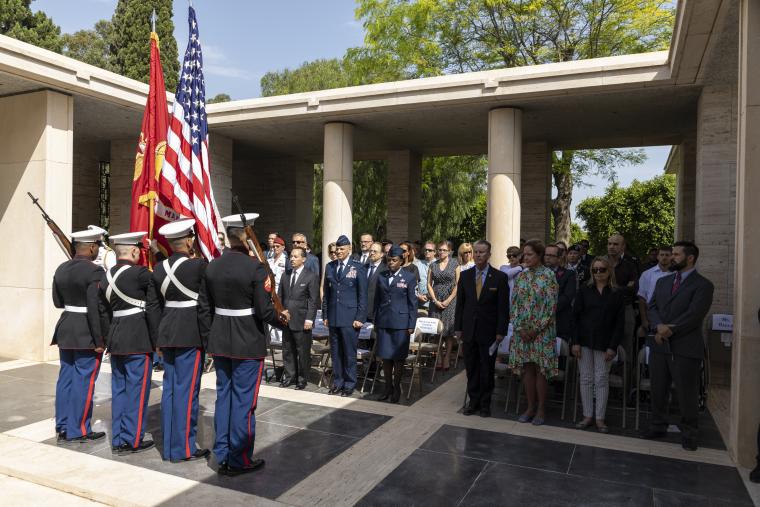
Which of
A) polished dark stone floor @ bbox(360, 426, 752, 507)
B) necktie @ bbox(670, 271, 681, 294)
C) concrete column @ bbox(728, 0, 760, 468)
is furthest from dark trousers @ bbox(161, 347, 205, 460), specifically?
concrete column @ bbox(728, 0, 760, 468)

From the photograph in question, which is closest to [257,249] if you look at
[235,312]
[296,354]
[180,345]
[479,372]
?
[235,312]

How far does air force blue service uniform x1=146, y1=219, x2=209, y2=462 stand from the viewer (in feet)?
15.8

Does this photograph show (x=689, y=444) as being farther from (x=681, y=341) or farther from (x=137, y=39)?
(x=137, y=39)

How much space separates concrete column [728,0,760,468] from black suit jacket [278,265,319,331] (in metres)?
4.69

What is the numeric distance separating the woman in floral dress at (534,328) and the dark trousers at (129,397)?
3.70 metres

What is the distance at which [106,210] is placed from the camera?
1759 cm

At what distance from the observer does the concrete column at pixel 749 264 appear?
16.3 ft

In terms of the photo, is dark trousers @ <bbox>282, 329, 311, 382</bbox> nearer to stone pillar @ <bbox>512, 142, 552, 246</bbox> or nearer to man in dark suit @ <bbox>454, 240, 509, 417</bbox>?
man in dark suit @ <bbox>454, 240, 509, 417</bbox>

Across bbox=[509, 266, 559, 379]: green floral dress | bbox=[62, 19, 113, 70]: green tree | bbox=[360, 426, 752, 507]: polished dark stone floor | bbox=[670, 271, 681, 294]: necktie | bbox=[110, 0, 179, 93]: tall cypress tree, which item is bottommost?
bbox=[360, 426, 752, 507]: polished dark stone floor

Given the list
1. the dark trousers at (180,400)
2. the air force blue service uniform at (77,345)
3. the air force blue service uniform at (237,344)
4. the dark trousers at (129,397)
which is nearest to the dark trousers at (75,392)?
the air force blue service uniform at (77,345)

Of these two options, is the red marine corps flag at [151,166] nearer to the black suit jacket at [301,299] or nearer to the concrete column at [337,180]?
the black suit jacket at [301,299]

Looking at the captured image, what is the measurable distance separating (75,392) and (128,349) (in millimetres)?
744

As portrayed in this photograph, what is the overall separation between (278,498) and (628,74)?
8.32 metres

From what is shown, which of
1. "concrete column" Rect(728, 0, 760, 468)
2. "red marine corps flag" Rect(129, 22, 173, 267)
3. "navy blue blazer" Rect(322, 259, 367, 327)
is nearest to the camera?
"concrete column" Rect(728, 0, 760, 468)
